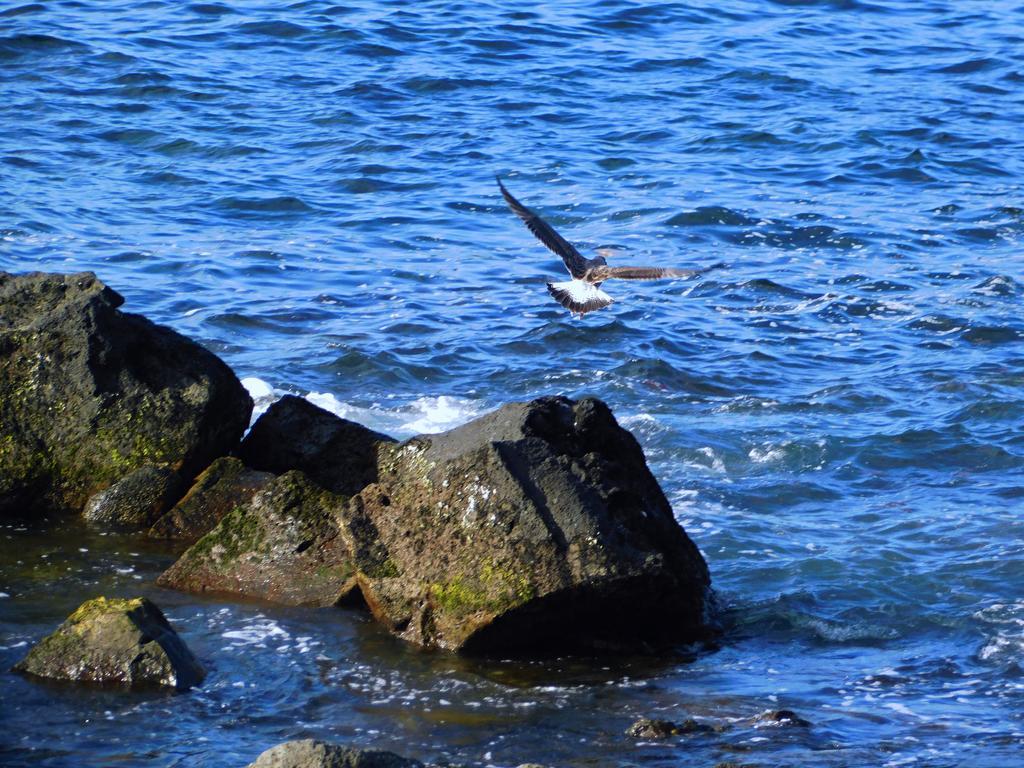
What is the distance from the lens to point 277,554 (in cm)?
722

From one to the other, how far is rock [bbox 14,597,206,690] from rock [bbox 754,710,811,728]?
7.55 ft

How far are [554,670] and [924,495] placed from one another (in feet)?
12.5

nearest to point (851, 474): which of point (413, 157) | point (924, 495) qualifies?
point (924, 495)

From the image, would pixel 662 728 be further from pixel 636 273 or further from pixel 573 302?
pixel 573 302

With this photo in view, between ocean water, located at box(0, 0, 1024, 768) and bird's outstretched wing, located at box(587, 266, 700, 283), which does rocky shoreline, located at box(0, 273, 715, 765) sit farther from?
bird's outstretched wing, located at box(587, 266, 700, 283)

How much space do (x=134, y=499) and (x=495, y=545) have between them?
2351mm

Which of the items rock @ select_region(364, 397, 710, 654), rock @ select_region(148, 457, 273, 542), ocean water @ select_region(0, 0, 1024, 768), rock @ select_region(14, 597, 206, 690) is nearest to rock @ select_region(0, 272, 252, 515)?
rock @ select_region(148, 457, 273, 542)

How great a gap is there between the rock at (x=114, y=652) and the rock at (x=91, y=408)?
189cm

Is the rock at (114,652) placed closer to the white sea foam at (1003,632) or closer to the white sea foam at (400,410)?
the white sea foam at (1003,632)

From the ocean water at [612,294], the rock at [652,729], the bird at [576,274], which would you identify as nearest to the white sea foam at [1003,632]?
the ocean water at [612,294]

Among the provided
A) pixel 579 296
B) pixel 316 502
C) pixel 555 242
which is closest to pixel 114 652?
pixel 316 502

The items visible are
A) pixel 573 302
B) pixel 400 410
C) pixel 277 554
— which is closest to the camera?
pixel 277 554

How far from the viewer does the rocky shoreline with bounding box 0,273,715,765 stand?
646 centimetres

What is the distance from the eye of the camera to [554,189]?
15.9m
